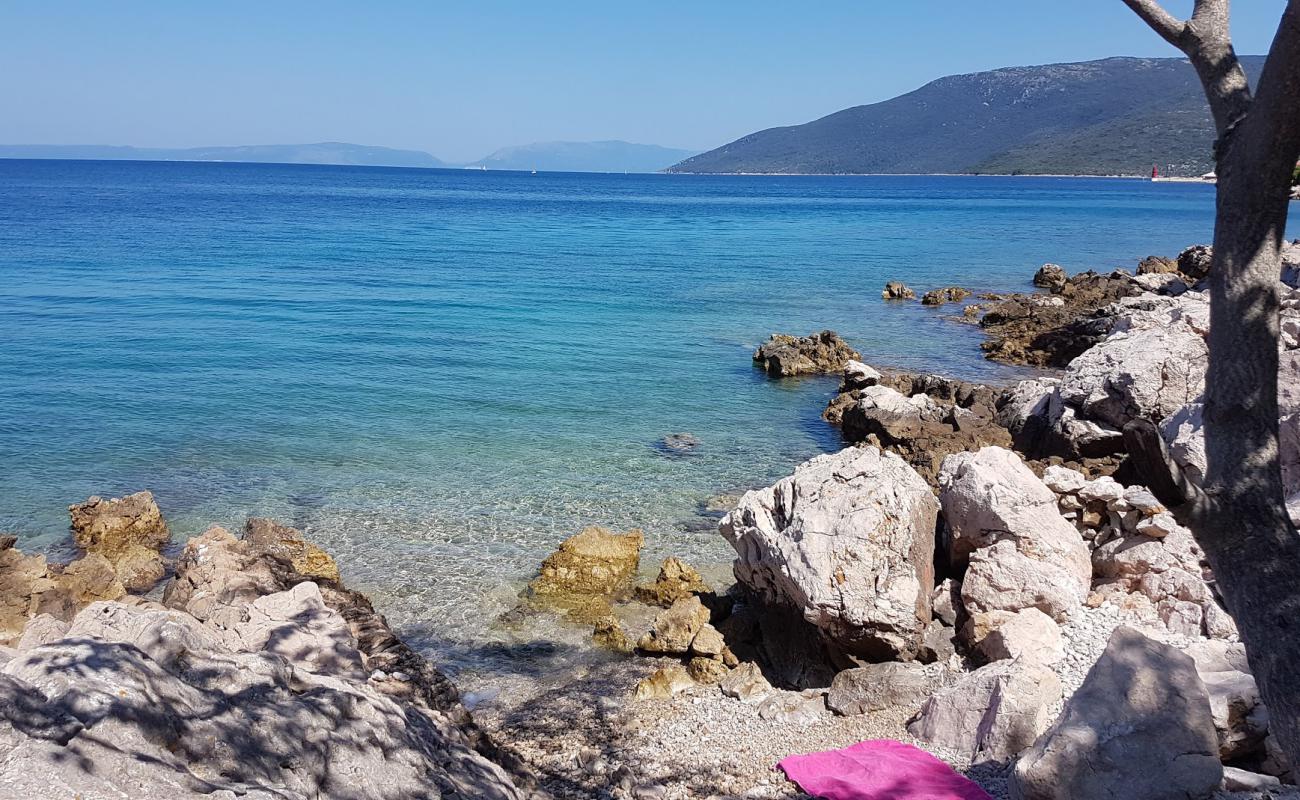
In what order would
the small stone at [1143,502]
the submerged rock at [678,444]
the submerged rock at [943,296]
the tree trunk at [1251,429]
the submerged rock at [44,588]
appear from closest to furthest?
the tree trunk at [1251,429] < the submerged rock at [44,588] < the small stone at [1143,502] < the submerged rock at [678,444] < the submerged rock at [943,296]

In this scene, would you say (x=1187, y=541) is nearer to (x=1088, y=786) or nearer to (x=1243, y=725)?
(x=1243, y=725)

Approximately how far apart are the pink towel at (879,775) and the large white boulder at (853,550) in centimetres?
140

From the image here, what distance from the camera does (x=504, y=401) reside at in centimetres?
2153

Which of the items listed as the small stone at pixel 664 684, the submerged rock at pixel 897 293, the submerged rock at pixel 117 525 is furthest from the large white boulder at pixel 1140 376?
the submerged rock at pixel 897 293

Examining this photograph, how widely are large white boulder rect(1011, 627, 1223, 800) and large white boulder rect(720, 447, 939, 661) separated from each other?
288 centimetres

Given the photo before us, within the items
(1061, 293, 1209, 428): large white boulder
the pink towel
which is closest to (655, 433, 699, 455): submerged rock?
(1061, 293, 1209, 428): large white boulder

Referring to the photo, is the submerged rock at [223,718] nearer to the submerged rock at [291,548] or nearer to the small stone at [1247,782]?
the submerged rock at [291,548]

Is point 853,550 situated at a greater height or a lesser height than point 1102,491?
lesser

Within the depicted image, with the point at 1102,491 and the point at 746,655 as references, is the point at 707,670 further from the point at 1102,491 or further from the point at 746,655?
the point at 1102,491

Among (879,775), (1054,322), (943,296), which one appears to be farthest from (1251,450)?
(943,296)

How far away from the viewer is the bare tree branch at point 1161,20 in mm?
3996

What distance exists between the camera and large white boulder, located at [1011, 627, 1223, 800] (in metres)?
5.61

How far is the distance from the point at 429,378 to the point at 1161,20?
68.6ft

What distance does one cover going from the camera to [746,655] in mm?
10320
